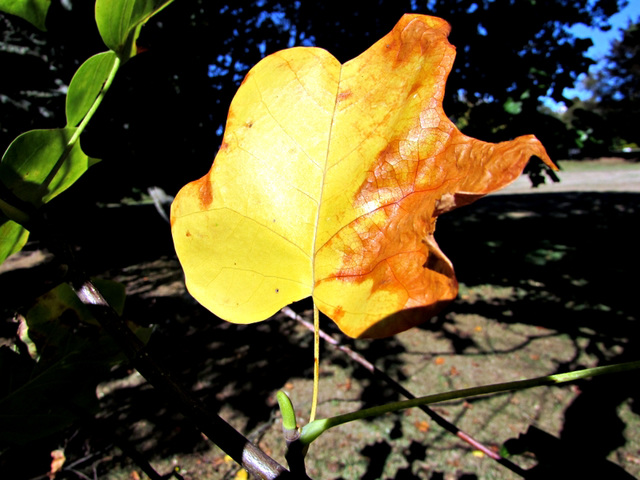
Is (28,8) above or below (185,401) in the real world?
above

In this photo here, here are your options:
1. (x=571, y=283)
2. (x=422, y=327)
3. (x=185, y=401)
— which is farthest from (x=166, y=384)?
(x=571, y=283)

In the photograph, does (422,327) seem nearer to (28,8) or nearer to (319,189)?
(319,189)

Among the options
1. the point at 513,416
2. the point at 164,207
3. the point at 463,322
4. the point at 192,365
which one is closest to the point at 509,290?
the point at 463,322

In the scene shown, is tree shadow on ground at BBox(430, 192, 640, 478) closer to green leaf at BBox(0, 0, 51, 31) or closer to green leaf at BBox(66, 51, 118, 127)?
green leaf at BBox(66, 51, 118, 127)

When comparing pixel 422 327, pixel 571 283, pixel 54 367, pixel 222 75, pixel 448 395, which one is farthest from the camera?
pixel 571 283

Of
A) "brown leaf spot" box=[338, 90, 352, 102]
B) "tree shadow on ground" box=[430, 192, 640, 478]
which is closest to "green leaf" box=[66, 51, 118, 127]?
"brown leaf spot" box=[338, 90, 352, 102]

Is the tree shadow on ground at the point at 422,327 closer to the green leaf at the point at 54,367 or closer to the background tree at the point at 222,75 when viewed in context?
the green leaf at the point at 54,367

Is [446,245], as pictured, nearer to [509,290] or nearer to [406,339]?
[509,290]
